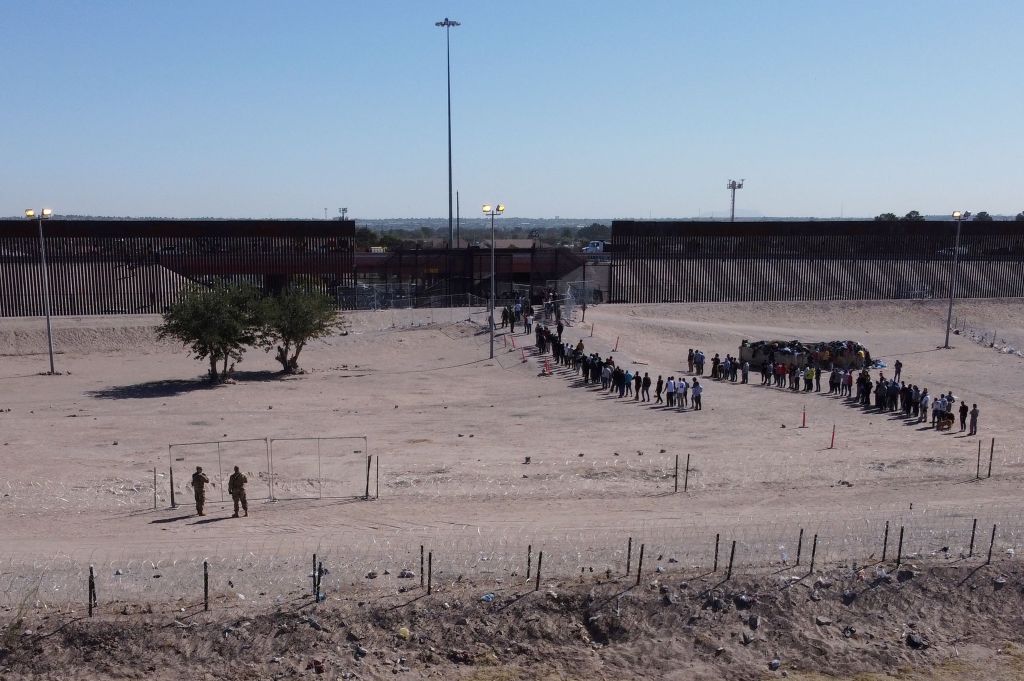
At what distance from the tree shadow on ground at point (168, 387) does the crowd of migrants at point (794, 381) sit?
11.8 meters

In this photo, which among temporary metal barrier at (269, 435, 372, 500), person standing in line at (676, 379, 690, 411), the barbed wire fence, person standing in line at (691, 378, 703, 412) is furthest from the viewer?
person standing in line at (676, 379, 690, 411)

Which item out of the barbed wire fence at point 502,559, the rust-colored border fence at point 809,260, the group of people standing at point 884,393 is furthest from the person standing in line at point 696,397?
the rust-colored border fence at point 809,260

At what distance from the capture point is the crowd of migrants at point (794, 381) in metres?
27.7

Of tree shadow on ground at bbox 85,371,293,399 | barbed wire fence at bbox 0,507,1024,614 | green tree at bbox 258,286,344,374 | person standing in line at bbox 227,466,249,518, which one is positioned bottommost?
tree shadow on ground at bbox 85,371,293,399

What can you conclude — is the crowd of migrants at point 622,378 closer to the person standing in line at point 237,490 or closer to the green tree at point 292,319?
the green tree at point 292,319

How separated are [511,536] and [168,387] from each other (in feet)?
76.0

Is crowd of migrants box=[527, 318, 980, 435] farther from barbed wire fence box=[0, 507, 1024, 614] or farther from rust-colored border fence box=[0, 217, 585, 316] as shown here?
rust-colored border fence box=[0, 217, 585, 316]

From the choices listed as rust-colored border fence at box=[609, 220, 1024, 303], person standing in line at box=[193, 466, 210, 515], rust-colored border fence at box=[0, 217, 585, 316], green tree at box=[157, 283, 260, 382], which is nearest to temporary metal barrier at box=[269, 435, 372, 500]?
person standing in line at box=[193, 466, 210, 515]

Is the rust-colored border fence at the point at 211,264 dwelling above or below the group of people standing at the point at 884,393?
above

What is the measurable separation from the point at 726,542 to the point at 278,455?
1183 cm

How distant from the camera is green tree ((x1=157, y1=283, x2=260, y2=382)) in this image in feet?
118

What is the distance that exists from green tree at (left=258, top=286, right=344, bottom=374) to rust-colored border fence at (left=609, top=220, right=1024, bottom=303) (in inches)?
993

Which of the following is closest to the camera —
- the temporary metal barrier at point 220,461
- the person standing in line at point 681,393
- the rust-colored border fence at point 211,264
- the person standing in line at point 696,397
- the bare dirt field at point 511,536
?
the bare dirt field at point 511,536

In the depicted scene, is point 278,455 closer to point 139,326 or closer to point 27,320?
point 139,326
